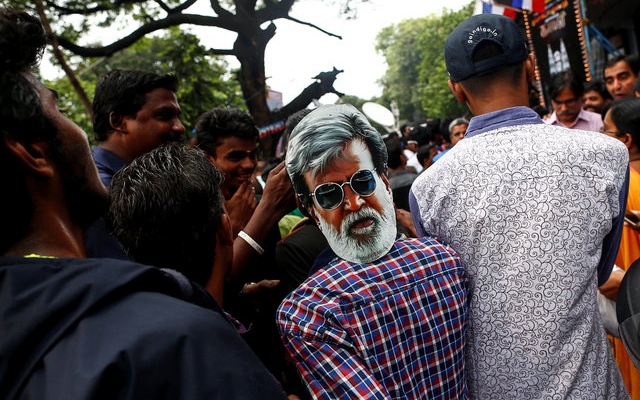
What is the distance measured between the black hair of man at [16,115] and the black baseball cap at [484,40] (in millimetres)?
1098

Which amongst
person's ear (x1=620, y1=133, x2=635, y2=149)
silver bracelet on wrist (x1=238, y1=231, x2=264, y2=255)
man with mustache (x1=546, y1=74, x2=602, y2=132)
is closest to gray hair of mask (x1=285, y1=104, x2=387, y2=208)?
silver bracelet on wrist (x1=238, y1=231, x2=264, y2=255)

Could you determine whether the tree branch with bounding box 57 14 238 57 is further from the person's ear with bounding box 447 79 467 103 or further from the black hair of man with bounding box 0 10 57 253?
the black hair of man with bounding box 0 10 57 253

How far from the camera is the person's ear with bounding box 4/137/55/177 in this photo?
0.96 m

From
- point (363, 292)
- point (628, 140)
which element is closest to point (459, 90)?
point (363, 292)

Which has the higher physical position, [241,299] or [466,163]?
[466,163]

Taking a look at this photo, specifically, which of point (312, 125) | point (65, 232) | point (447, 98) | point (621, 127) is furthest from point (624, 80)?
point (447, 98)

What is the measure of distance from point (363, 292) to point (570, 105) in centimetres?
358

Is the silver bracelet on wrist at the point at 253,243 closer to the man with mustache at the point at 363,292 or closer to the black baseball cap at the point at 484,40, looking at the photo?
the man with mustache at the point at 363,292

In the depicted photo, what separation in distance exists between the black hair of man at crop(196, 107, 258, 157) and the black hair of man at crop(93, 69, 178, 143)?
386 mm

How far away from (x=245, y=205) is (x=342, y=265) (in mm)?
927

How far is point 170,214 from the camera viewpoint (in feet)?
4.00

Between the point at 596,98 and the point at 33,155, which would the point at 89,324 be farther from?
the point at 596,98

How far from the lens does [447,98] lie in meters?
31.8

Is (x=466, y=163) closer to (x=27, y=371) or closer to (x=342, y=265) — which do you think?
(x=342, y=265)
